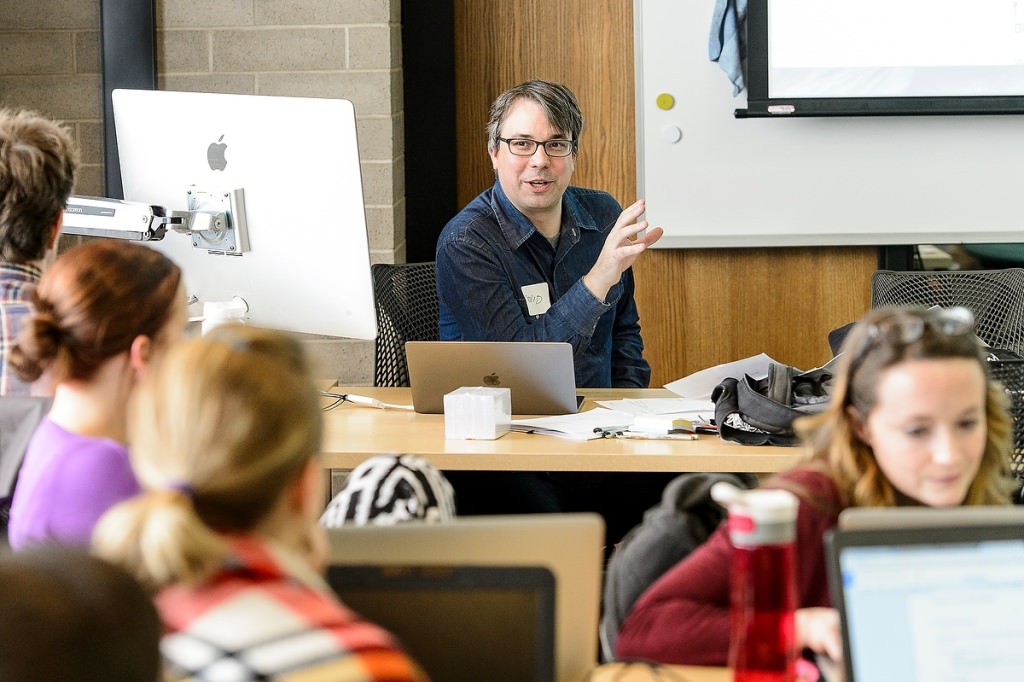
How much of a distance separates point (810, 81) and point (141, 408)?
3138 millimetres

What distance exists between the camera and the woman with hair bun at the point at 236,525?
0.94m

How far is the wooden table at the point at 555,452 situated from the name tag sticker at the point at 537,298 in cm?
60

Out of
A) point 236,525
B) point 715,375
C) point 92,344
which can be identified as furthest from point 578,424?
point 236,525

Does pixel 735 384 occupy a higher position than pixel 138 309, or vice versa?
pixel 138 309

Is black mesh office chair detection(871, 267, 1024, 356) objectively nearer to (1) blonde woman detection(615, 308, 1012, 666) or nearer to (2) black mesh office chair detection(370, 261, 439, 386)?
(2) black mesh office chair detection(370, 261, 439, 386)

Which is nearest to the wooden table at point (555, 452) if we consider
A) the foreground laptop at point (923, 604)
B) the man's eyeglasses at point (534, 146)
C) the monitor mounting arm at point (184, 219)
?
the monitor mounting arm at point (184, 219)

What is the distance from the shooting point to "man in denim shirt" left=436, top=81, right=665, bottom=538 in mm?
2678

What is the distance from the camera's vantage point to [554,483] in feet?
8.64

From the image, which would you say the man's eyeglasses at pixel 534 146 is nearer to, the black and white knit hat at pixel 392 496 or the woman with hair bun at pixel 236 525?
the black and white knit hat at pixel 392 496

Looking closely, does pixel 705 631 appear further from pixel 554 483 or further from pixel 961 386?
pixel 554 483

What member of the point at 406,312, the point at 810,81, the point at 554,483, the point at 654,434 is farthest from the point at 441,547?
the point at 810,81

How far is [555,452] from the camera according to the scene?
2162mm

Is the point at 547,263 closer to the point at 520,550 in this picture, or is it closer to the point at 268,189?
the point at 268,189

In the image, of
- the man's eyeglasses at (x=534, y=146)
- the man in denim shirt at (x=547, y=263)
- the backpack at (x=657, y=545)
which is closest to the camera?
the backpack at (x=657, y=545)
